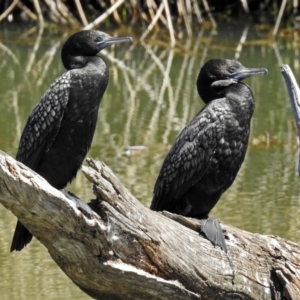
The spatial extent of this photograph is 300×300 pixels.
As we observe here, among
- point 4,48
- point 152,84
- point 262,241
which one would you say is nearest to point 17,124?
point 152,84

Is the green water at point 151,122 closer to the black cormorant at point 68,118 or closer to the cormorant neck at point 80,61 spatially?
the black cormorant at point 68,118

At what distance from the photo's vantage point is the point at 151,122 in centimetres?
1018

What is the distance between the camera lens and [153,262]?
4.87 metres

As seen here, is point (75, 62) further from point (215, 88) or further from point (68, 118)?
point (215, 88)

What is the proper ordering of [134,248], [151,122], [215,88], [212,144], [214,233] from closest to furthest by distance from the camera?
[134,248], [214,233], [212,144], [215,88], [151,122]

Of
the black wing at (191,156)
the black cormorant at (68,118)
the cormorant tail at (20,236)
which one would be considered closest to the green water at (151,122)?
the cormorant tail at (20,236)

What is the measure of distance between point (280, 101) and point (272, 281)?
18.8 feet

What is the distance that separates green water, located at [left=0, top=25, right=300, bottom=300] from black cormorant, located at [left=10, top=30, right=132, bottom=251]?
44.6 inches

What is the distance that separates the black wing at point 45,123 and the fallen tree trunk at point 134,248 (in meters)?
0.59

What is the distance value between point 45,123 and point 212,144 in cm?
92

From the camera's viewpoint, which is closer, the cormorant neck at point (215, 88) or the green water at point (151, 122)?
the cormorant neck at point (215, 88)

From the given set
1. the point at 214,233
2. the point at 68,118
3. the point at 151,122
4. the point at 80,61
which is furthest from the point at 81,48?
the point at 151,122

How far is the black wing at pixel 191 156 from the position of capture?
538 cm

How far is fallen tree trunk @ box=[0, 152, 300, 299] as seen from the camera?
178 inches
